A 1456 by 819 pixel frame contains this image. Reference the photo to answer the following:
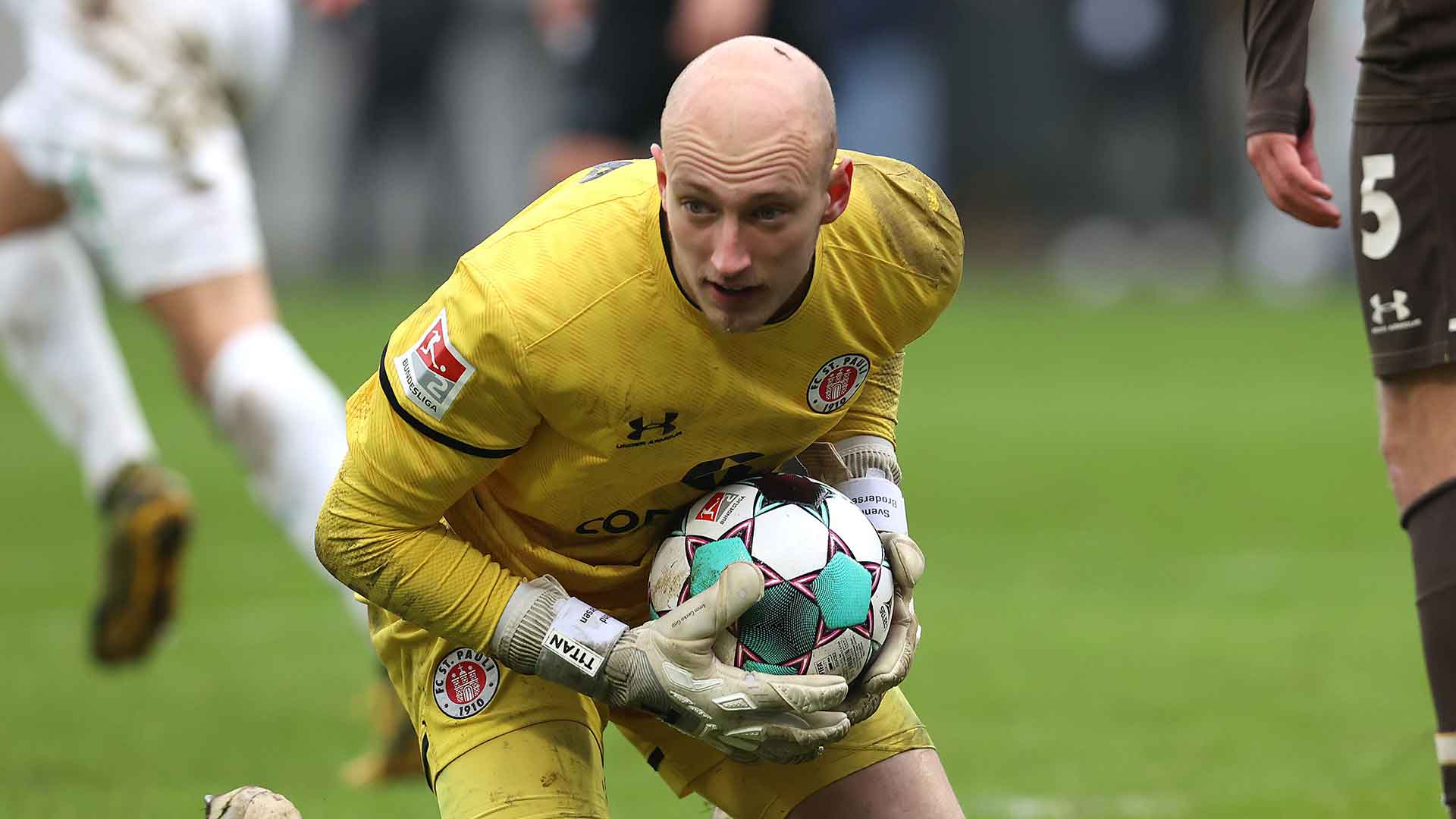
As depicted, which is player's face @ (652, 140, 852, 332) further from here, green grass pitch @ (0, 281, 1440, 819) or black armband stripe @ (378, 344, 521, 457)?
green grass pitch @ (0, 281, 1440, 819)

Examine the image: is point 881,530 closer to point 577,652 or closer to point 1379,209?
point 577,652

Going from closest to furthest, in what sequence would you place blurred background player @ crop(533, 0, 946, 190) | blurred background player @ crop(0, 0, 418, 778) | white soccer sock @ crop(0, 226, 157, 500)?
blurred background player @ crop(0, 0, 418, 778) → white soccer sock @ crop(0, 226, 157, 500) → blurred background player @ crop(533, 0, 946, 190)

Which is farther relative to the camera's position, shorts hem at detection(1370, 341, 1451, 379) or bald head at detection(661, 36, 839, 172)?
shorts hem at detection(1370, 341, 1451, 379)

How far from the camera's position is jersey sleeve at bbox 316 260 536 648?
139 inches

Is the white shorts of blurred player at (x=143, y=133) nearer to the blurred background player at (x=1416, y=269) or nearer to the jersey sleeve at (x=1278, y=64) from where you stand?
the jersey sleeve at (x=1278, y=64)

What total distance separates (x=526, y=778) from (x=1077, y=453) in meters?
7.98

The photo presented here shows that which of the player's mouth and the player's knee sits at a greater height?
the player's mouth

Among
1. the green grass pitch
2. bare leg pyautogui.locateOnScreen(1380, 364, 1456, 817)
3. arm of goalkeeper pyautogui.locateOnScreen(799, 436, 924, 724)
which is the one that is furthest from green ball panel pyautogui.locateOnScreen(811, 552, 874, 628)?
the green grass pitch

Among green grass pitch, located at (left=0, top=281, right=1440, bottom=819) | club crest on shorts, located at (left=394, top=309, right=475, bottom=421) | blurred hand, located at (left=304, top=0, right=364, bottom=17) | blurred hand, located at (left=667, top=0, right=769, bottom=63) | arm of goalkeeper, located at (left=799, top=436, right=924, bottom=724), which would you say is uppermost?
club crest on shorts, located at (left=394, top=309, right=475, bottom=421)

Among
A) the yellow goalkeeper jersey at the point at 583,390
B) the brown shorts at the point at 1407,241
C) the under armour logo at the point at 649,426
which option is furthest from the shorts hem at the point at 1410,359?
the under armour logo at the point at 649,426

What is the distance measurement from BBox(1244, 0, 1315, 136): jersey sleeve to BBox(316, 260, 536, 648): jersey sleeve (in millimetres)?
1449

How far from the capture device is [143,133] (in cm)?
606

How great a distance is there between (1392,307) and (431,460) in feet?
5.49

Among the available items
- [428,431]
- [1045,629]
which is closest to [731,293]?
[428,431]
